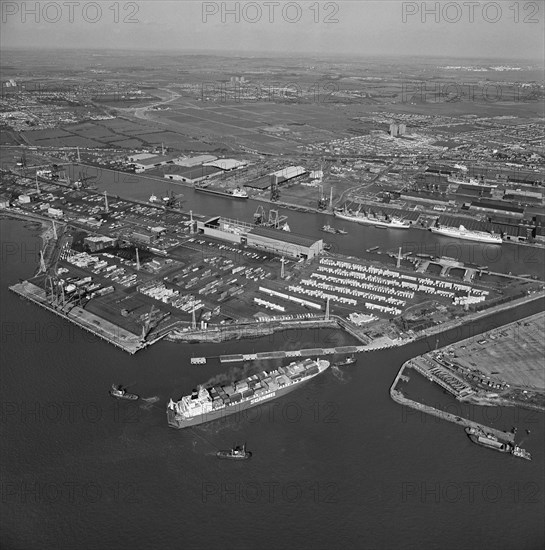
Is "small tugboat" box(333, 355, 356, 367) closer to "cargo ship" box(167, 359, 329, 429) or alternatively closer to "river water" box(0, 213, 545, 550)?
"river water" box(0, 213, 545, 550)

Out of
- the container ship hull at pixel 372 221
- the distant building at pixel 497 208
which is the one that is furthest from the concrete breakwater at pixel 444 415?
the distant building at pixel 497 208

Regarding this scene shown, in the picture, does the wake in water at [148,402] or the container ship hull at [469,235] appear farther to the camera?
the container ship hull at [469,235]

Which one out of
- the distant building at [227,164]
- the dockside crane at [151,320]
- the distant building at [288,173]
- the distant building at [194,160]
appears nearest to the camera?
the dockside crane at [151,320]

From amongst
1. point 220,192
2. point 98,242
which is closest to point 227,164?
point 220,192

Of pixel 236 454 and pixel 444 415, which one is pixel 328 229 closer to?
pixel 444 415

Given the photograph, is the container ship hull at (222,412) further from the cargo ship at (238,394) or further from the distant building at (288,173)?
the distant building at (288,173)

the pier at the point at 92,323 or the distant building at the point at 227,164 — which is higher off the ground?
the distant building at the point at 227,164
